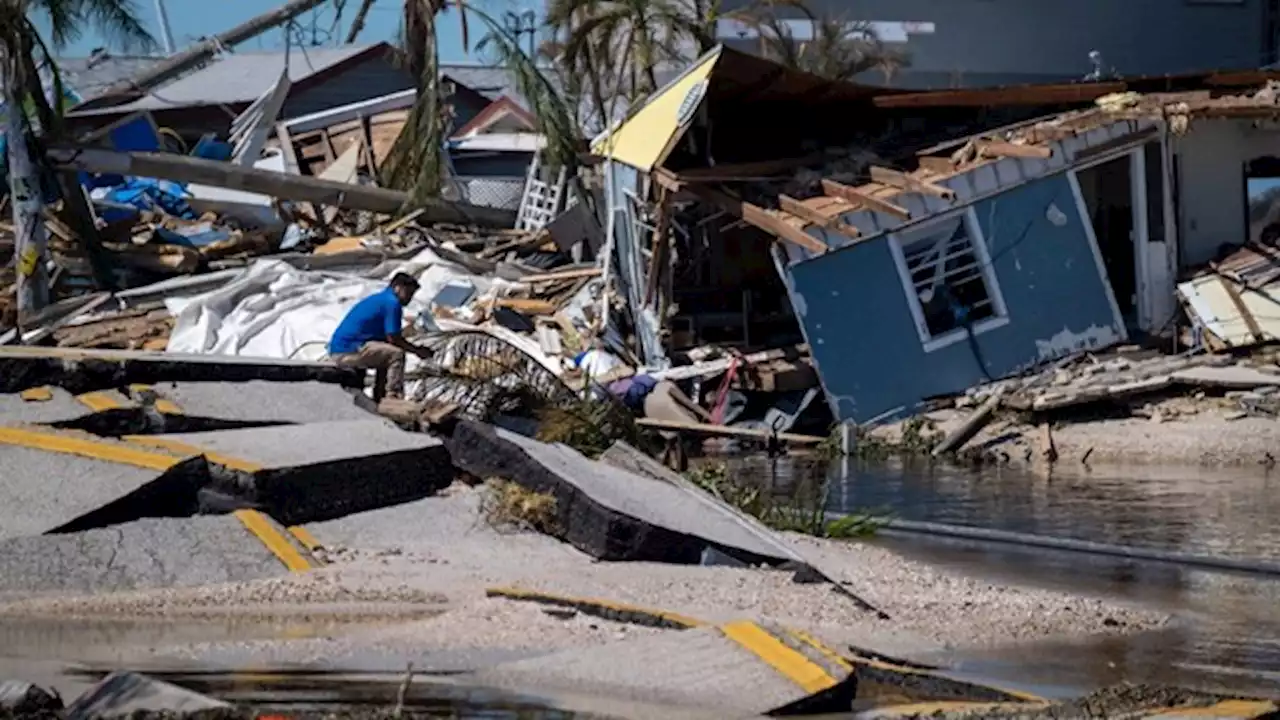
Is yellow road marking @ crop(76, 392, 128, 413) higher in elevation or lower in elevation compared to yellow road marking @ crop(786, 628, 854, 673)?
higher

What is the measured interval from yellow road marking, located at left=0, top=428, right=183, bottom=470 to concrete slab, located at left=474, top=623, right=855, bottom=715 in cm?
371

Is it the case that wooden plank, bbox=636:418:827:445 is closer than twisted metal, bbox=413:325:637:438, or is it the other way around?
twisted metal, bbox=413:325:637:438

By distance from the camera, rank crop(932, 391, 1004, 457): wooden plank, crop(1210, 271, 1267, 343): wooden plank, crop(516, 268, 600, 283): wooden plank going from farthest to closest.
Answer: crop(516, 268, 600, 283): wooden plank < crop(1210, 271, 1267, 343): wooden plank < crop(932, 391, 1004, 457): wooden plank

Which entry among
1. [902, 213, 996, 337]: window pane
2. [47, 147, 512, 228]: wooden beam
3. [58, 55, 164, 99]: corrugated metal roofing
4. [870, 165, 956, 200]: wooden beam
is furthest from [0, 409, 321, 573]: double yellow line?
[58, 55, 164, 99]: corrugated metal roofing

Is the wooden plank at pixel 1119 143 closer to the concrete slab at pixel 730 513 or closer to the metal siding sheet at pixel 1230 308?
the metal siding sheet at pixel 1230 308

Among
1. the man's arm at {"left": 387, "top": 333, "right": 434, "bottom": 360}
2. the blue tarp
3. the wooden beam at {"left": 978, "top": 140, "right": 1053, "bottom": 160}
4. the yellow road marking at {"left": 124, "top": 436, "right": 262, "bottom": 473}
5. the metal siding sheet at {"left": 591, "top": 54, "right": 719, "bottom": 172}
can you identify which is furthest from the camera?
the blue tarp

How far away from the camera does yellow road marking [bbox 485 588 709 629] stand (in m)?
8.41

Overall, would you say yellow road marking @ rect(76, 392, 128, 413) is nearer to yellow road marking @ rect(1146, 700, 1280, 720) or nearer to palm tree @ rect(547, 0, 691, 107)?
yellow road marking @ rect(1146, 700, 1280, 720)

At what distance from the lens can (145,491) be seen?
10328 millimetres

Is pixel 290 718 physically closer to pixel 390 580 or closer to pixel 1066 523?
pixel 390 580

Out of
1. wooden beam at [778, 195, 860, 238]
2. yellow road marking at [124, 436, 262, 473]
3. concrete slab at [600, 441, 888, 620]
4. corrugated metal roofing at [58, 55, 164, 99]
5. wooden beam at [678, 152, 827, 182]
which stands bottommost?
concrete slab at [600, 441, 888, 620]

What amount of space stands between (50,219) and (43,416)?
19.3 metres

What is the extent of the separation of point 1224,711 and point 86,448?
21.1ft

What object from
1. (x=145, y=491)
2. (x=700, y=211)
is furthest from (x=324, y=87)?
(x=145, y=491)
